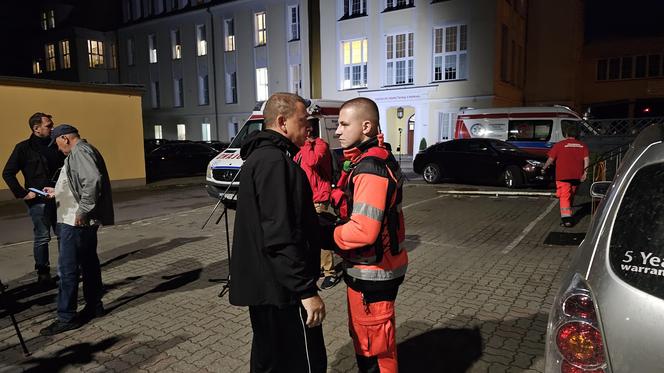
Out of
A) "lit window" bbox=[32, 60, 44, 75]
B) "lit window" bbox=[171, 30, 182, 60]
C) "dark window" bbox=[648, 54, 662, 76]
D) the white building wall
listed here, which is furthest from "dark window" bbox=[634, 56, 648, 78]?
"lit window" bbox=[32, 60, 44, 75]

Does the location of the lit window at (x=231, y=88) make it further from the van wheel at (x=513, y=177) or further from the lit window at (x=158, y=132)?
the van wheel at (x=513, y=177)

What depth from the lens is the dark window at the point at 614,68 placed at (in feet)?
Answer: 100

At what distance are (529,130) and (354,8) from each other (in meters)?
14.0

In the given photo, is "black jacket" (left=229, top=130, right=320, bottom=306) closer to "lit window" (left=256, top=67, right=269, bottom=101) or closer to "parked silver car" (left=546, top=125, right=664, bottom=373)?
"parked silver car" (left=546, top=125, right=664, bottom=373)

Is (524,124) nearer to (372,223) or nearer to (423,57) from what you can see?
(423,57)

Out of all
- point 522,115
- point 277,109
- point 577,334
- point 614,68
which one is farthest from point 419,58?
point 577,334

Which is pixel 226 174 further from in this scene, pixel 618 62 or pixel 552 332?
pixel 618 62

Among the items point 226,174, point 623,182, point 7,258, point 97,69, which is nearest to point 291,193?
point 623,182

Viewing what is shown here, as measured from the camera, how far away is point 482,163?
45.9 ft

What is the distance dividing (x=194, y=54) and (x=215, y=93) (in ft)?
11.9

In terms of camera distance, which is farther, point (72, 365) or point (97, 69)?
point (97, 69)

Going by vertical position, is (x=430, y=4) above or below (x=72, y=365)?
above

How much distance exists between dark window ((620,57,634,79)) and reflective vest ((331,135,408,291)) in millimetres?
34268

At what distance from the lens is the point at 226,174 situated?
10.5m
